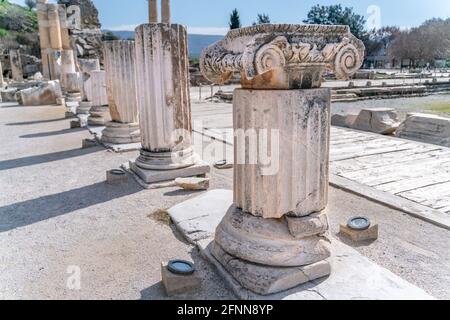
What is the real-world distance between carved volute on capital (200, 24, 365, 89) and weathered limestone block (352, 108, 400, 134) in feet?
23.1

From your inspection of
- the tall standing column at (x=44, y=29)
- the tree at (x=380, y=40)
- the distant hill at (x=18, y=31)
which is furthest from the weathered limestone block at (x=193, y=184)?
the tree at (x=380, y=40)

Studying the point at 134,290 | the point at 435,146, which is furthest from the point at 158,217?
the point at 435,146

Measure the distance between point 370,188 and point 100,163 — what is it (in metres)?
4.22

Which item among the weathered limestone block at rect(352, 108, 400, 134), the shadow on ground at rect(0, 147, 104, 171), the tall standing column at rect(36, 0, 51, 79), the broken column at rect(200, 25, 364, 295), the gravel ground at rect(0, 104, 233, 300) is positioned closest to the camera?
the broken column at rect(200, 25, 364, 295)

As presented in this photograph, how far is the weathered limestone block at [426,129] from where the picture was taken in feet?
24.6

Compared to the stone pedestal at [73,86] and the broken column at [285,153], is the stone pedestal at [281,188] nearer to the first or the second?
the broken column at [285,153]

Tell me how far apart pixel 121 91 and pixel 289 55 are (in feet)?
18.4

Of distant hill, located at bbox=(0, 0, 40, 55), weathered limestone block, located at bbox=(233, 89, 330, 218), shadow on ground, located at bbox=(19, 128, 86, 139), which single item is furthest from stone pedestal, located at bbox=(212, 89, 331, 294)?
distant hill, located at bbox=(0, 0, 40, 55)

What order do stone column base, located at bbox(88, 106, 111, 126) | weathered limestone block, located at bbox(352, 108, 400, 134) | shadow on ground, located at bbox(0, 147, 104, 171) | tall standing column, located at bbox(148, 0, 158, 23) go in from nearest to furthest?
tall standing column, located at bbox(148, 0, 158, 23) → shadow on ground, located at bbox(0, 147, 104, 171) → weathered limestone block, located at bbox(352, 108, 400, 134) → stone column base, located at bbox(88, 106, 111, 126)

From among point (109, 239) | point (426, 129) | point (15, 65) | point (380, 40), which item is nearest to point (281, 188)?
point (109, 239)

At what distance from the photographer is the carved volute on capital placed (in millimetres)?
2248

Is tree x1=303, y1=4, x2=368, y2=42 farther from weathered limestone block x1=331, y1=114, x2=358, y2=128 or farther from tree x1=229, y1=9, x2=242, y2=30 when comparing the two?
weathered limestone block x1=331, y1=114, x2=358, y2=128

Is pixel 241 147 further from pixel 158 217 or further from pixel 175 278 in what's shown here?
pixel 158 217
